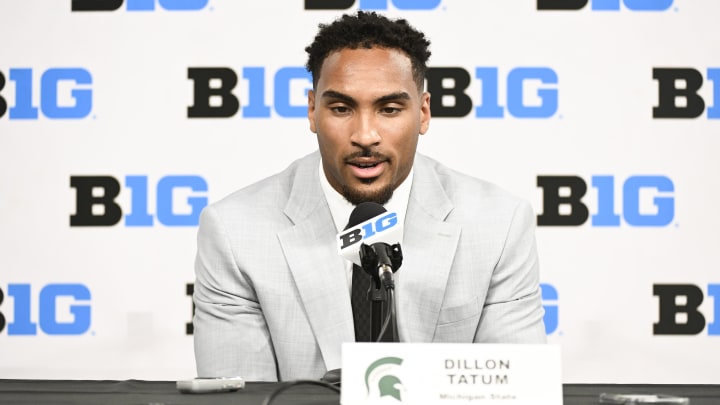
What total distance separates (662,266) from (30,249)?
2.58 meters

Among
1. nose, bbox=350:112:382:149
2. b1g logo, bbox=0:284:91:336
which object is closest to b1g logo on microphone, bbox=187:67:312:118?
b1g logo, bbox=0:284:91:336

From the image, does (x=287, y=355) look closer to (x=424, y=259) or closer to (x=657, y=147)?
(x=424, y=259)

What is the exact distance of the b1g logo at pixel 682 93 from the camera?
3.33 metres

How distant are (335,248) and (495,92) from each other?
1.41m

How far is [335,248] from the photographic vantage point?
222 cm

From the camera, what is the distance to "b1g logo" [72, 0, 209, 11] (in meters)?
3.41

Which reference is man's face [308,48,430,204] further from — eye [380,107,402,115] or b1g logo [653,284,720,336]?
b1g logo [653,284,720,336]

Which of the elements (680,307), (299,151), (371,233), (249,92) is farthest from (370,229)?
(680,307)

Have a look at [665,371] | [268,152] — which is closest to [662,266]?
[665,371]

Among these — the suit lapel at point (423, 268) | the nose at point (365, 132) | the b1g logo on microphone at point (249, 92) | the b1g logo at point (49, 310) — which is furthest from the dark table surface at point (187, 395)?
the b1g logo on microphone at point (249, 92)

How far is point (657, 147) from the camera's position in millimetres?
3318

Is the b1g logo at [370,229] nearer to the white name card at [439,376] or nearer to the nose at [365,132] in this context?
the white name card at [439,376]

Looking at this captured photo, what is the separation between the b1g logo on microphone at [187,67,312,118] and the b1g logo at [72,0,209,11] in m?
0.27

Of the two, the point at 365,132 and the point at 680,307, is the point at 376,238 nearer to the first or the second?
the point at 365,132
